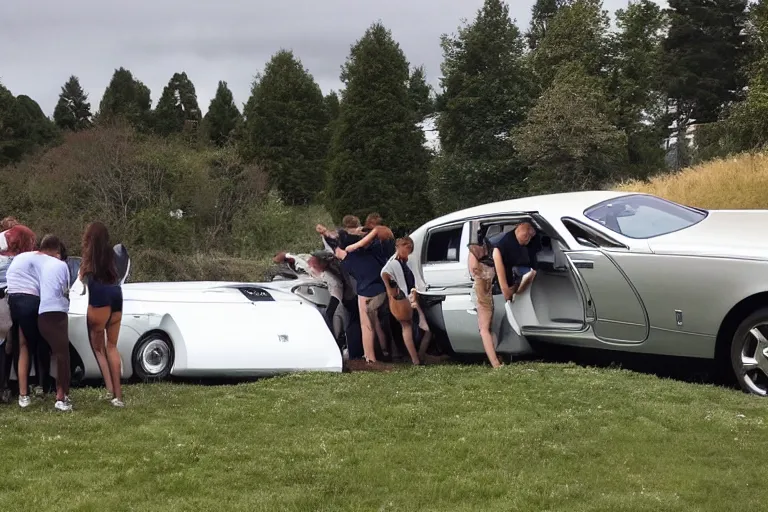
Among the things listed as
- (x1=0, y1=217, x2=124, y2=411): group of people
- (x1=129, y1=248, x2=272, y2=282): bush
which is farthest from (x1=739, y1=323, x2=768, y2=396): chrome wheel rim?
(x1=129, y1=248, x2=272, y2=282): bush

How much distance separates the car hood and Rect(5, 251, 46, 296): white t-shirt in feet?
18.2

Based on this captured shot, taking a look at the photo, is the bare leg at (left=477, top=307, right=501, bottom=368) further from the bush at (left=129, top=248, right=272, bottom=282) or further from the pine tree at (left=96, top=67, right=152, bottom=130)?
the pine tree at (left=96, top=67, right=152, bottom=130)

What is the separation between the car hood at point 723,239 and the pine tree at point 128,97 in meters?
36.2

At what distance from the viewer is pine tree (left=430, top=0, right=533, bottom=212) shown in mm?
31422

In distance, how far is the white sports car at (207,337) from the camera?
804 centimetres

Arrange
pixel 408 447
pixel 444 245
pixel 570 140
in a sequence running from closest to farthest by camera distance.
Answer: pixel 408 447
pixel 444 245
pixel 570 140

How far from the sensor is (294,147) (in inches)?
1357

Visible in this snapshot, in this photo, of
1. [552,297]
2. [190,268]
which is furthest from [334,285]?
[190,268]

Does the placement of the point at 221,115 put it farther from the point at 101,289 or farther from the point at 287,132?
the point at 101,289

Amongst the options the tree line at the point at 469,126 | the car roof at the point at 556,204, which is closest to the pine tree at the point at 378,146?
the tree line at the point at 469,126

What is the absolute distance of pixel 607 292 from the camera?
23.5 feet

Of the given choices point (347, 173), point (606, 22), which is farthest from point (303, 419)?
point (606, 22)

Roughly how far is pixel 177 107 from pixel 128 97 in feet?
15.9

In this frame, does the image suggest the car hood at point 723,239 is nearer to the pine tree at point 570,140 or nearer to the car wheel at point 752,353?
the car wheel at point 752,353
